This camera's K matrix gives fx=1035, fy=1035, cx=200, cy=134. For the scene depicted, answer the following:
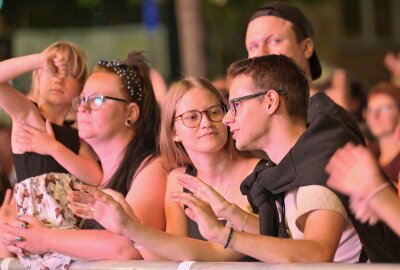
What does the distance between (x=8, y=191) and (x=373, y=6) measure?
2277 cm

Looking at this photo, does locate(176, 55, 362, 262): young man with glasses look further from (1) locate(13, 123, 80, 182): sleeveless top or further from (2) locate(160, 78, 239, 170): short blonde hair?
(1) locate(13, 123, 80, 182): sleeveless top

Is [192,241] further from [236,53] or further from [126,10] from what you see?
[236,53]

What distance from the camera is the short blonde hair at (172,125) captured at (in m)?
4.99

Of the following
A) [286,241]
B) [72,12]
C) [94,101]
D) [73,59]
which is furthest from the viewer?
[72,12]

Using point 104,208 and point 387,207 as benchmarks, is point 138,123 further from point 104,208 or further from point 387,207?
point 387,207

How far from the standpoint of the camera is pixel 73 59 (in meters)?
5.49

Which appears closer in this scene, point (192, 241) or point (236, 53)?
point (192, 241)

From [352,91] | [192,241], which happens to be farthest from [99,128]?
[352,91]

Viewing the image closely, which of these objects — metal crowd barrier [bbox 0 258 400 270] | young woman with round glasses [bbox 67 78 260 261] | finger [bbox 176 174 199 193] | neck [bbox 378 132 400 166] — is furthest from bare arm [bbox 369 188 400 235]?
neck [bbox 378 132 400 166]

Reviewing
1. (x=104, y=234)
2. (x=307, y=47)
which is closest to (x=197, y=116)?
(x=104, y=234)

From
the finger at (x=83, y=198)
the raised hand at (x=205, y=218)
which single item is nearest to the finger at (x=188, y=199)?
the raised hand at (x=205, y=218)

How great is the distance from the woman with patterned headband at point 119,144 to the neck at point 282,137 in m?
0.89

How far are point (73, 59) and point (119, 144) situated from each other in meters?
0.53

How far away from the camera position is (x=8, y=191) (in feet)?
18.6
